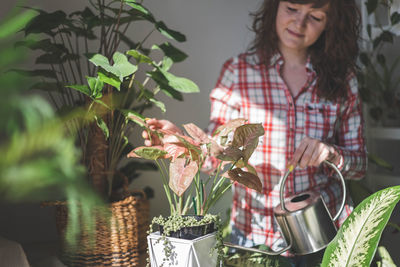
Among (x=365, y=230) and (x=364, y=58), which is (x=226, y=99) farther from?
(x=365, y=230)

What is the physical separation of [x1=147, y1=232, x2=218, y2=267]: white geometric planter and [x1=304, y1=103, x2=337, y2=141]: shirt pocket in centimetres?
72

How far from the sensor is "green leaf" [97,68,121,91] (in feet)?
3.07

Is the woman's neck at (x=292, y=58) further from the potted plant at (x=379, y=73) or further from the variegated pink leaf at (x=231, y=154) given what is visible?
the variegated pink leaf at (x=231, y=154)

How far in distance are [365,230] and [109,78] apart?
24.9 inches

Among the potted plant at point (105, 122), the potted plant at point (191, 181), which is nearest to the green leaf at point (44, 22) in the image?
the potted plant at point (105, 122)

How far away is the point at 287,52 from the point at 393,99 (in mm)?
682

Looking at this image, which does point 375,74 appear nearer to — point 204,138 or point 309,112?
point 309,112

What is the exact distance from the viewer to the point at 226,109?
156 centimetres

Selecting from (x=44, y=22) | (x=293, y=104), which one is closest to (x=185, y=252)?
(x=44, y=22)

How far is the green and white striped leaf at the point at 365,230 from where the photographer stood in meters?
0.84

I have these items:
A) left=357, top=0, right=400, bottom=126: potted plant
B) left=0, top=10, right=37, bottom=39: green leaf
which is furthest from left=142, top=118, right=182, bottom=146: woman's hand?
left=357, top=0, right=400, bottom=126: potted plant

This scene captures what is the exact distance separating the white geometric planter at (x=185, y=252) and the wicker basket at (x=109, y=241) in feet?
0.84

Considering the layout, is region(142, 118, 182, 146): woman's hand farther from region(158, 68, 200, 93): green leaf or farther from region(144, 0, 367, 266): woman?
region(144, 0, 367, 266): woman

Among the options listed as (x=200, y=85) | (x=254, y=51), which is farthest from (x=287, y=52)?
(x=200, y=85)
